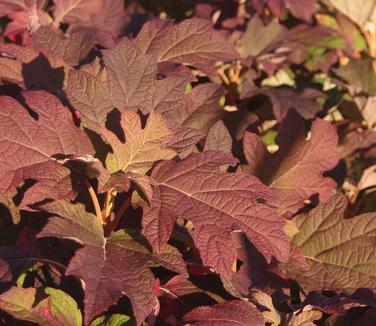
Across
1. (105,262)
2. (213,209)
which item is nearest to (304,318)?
(213,209)

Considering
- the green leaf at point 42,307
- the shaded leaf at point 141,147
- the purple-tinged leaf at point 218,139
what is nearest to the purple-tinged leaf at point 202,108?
the purple-tinged leaf at point 218,139

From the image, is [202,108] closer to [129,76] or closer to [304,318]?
[129,76]

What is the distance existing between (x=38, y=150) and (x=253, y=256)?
0.57 m

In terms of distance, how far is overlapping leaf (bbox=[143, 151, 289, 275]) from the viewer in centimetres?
145

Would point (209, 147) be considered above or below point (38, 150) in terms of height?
below

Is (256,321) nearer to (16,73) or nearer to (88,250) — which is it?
(88,250)

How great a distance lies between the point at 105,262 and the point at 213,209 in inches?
9.6

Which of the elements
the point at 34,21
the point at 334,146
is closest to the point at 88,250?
the point at 334,146

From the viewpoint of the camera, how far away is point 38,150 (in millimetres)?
1582

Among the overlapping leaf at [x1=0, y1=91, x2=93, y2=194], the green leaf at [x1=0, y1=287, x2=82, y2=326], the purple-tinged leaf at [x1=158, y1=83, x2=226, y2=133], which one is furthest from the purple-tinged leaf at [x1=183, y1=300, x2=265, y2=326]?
the purple-tinged leaf at [x1=158, y1=83, x2=226, y2=133]

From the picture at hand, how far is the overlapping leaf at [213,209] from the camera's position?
4.77ft

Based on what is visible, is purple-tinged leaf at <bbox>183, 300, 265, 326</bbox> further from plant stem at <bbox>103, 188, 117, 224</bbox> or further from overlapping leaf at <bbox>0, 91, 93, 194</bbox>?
overlapping leaf at <bbox>0, 91, 93, 194</bbox>

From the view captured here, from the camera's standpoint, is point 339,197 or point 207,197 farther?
point 339,197

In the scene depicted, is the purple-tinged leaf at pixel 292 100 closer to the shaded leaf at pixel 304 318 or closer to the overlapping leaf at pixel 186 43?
the overlapping leaf at pixel 186 43
